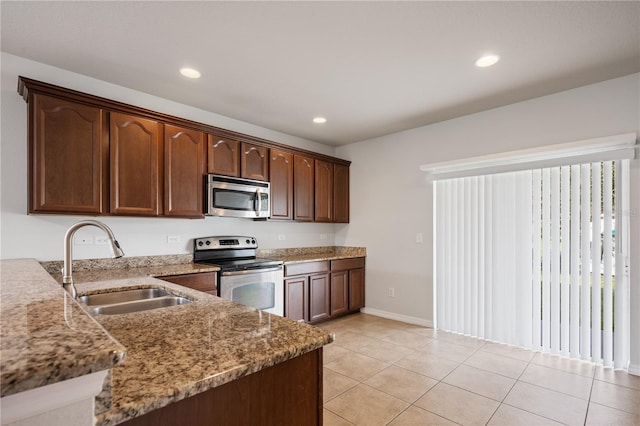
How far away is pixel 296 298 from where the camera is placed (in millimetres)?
3820

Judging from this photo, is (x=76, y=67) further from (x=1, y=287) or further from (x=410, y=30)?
(x=410, y=30)

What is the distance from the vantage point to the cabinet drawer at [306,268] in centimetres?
375

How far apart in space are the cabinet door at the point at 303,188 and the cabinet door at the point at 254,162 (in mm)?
477

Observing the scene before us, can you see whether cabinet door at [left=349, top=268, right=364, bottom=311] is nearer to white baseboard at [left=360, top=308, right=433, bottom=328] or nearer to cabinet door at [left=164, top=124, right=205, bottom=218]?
white baseboard at [left=360, top=308, right=433, bottom=328]

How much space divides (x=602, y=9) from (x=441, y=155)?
212 cm

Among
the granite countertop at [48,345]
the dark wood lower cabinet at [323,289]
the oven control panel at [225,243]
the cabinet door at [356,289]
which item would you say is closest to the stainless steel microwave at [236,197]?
the oven control panel at [225,243]

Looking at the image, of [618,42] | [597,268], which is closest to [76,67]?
[618,42]

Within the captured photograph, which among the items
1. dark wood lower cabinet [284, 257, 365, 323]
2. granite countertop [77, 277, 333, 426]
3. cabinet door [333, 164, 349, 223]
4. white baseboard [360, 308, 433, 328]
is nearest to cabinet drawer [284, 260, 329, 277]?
dark wood lower cabinet [284, 257, 365, 323]

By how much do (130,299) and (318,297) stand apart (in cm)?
243

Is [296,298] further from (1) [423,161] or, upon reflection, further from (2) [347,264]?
(1) [423,161]

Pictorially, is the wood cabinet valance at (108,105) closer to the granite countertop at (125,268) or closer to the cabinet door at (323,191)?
the cabinet door at (323,191)

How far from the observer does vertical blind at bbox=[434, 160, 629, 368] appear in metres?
2.79

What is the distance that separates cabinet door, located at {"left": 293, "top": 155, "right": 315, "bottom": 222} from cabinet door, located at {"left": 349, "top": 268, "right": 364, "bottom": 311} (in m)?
1.03

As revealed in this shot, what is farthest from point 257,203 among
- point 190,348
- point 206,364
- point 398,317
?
point 206,364
